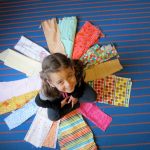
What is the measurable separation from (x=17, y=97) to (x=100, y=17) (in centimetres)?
68

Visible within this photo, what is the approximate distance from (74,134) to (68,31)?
59 cm

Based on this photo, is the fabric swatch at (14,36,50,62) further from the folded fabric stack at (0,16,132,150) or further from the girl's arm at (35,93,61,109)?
the girl's arm at (35,93,61,109)

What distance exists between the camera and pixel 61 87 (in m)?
1.02

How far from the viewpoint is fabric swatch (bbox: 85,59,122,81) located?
138 centimetres

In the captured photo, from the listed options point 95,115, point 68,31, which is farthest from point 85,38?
point 95,115

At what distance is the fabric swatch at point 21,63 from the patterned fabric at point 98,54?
27 centimetres

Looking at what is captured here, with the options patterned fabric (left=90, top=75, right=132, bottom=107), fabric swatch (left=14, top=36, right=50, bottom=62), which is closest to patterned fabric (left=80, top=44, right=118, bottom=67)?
patterned fabric (left=90, top=75, right=132, bottom=107)

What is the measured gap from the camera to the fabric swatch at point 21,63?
1.43m

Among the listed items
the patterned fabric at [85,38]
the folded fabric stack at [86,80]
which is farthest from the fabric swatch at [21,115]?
the patterned fabric at [85,38]

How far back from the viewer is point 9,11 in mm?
1617

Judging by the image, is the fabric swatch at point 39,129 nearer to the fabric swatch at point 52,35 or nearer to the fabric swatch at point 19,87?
the fabric swatch at point 19,87

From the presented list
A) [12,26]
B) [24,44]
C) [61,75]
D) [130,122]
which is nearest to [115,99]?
[130,122]

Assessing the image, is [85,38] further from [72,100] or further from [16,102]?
[16,102]

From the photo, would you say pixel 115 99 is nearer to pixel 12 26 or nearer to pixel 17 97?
pixel 17 97
